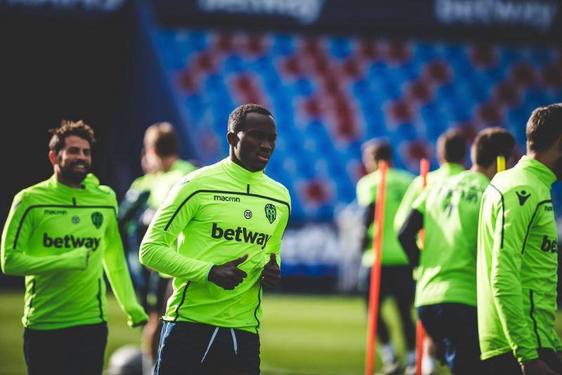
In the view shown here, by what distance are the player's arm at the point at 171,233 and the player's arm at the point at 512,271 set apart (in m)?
1.25

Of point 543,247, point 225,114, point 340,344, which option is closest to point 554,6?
point 225,114

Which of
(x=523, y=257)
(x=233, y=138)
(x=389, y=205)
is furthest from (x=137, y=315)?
(x=389, y=205)

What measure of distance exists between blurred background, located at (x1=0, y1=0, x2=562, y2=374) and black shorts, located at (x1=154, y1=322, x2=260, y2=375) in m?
13.1

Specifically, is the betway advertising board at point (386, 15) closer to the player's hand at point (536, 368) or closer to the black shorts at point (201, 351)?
Answer: the black shorts at point (201, 351)

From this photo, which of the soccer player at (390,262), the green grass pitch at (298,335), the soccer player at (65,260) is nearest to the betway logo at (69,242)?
the soccer player at (65,260)

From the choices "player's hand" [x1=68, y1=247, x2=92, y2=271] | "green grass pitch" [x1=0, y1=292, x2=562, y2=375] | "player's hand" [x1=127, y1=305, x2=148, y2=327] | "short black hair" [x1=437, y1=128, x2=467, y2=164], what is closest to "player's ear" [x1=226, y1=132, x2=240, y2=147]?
"player's hand" [x1=68, y1=247, x2=92, y2=271]

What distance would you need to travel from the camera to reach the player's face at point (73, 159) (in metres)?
4.94

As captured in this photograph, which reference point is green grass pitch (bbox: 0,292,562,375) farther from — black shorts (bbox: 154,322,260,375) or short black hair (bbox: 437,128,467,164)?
black shorts (bbox: 154,322,260,375)

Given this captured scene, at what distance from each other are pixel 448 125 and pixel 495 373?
677 inches

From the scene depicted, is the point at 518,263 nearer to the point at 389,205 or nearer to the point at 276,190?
the point at 276,190

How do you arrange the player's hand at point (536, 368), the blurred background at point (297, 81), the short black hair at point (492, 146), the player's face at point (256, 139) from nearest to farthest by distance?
the player's hand at point (536, 368) → the player's face at point (256, 139) → the short black hair at point (492, 146) → the blurred background at point (297, 81)

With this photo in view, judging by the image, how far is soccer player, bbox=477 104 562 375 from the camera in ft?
12.5

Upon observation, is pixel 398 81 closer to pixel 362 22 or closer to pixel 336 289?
pixel 362 22

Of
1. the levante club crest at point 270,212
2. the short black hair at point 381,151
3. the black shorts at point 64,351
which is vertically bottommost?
the black shorts at point 64,351
